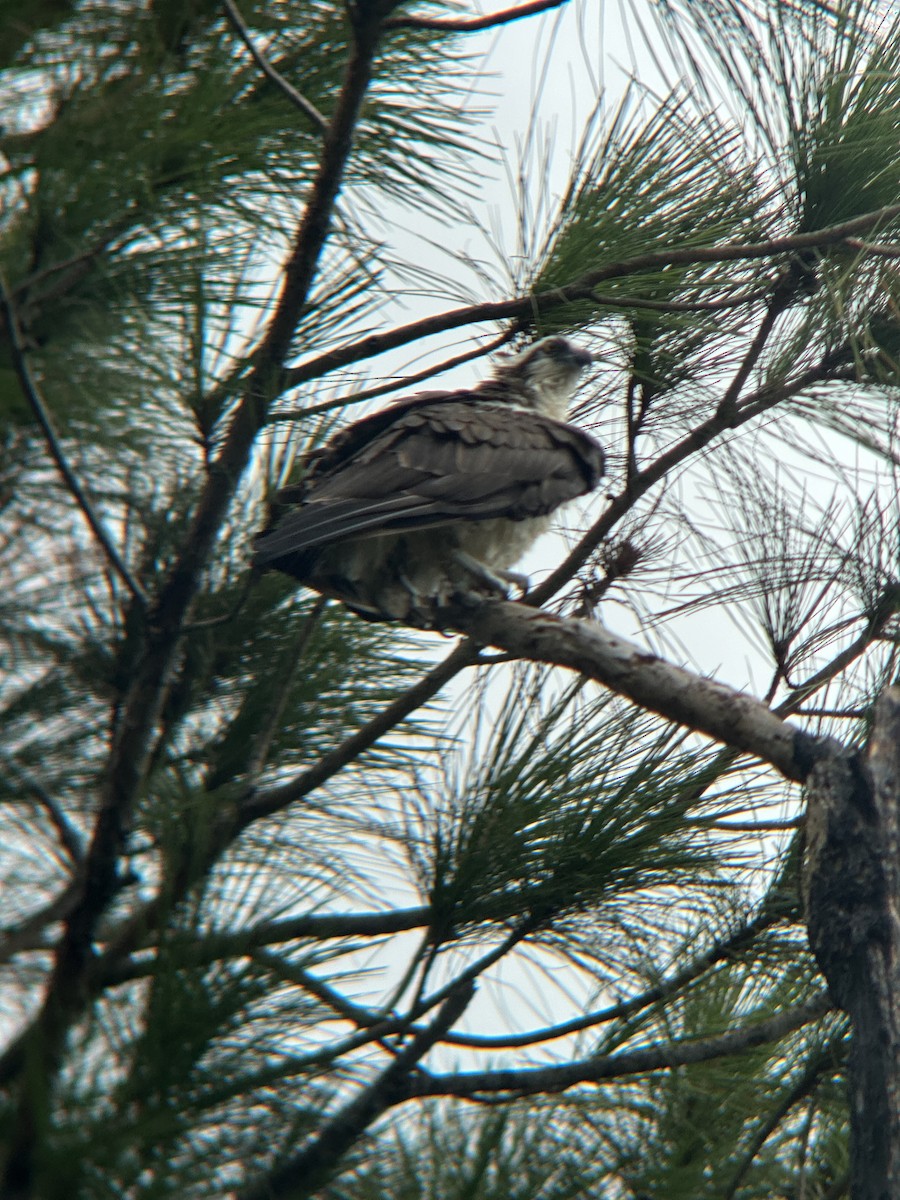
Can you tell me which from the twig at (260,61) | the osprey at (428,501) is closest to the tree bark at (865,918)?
the osprey at (428,501)

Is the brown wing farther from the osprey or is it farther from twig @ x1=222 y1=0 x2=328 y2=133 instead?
twig @ x1=222 y1=0 x2=328 y2=133

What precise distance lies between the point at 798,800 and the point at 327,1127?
2.95 ft

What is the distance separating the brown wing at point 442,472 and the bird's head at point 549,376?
9.4 inches

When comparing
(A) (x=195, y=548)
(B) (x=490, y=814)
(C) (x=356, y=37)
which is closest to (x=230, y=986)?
(B) (x=490, y=814)

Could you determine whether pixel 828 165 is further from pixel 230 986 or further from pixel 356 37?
pixel 230 986

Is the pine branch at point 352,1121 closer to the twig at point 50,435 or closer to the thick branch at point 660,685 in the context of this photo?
the thick branch at point 660,685

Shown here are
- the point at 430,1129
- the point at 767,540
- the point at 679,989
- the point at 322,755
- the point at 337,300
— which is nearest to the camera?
the point at 430,1129

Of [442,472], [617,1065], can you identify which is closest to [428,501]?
[442,472]

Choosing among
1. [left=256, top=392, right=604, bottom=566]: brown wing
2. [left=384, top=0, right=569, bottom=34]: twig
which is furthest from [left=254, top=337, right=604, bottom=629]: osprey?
[left=384, top=0, right=569, bottom=34]: twig

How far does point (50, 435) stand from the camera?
1627 mm

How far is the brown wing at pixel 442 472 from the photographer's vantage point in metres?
2.15

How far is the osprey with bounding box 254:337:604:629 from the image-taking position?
7.14 ft

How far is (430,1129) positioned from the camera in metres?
1.44

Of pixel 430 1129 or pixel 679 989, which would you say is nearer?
pixel 430 1129
